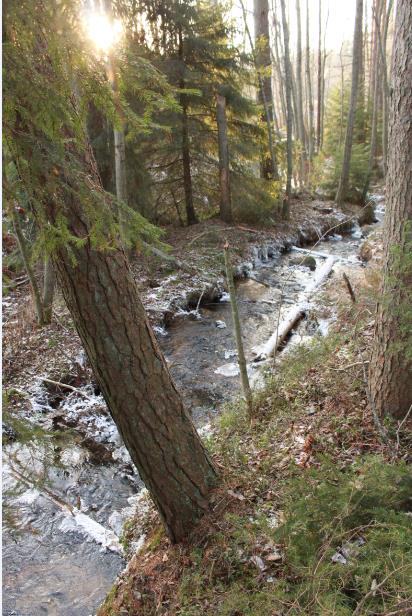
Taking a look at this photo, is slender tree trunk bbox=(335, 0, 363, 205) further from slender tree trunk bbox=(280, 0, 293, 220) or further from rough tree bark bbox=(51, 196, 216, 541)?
rough tree bark bbox=(51, 196, 216, 541)

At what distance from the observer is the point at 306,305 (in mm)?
8656

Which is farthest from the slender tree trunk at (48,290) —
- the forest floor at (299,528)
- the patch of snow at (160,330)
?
the forest floor at (299,528)

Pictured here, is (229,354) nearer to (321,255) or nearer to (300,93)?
(321,255)

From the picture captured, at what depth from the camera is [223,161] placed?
12.2 meters

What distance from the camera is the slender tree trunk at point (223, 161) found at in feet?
38.1

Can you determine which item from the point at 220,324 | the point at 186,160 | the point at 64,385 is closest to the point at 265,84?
the point at 186,160

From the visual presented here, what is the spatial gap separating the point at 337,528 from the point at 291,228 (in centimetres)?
1220

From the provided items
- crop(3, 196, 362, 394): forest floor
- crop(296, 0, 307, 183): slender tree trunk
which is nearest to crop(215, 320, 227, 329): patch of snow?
crop(3, 196, 362, 394): forest floor

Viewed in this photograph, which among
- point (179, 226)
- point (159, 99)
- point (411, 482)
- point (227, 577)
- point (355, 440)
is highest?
point (159, 99)

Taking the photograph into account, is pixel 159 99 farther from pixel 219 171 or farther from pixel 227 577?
pixel 219 171

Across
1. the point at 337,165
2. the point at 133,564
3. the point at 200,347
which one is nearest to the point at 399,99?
the point at 133,564

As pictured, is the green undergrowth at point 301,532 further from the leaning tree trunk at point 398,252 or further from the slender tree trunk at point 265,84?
the slender tree trunk at point 265,84

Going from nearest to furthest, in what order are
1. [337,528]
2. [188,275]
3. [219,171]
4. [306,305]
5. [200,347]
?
[337,528], [200,347], [306,305], [188,275], [219,171]

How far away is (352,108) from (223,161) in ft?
17.1
